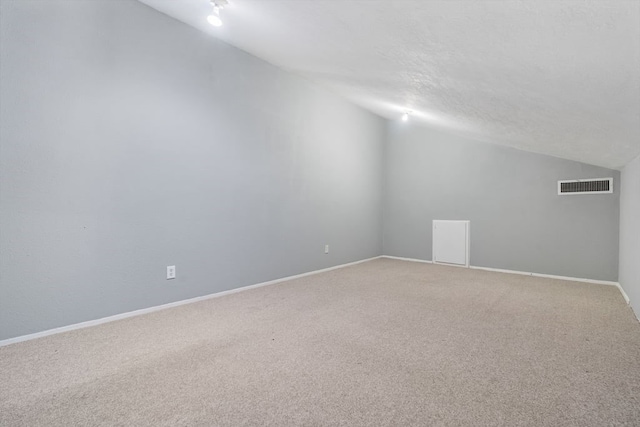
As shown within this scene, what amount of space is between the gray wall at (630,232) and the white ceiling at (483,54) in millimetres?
245

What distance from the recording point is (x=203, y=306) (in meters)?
2.88

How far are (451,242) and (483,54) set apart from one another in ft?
12.7

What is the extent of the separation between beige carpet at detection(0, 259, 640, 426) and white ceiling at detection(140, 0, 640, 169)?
145 centimetres

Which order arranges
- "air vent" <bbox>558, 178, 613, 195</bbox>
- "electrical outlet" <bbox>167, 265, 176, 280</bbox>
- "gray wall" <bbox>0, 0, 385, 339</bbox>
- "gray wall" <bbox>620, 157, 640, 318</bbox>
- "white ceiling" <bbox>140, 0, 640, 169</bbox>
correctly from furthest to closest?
"air vent" <bbox>558, 178, 613, 195</bbox>, "electrical outlet" <bbox>167, 265, 176, 280</bbox>, "gray wall" <bbox>620, 157, 640, 318</bbox>, "gray wall" <bbox>0, 0, 385, 339</bbox>, "white ceiling" <bbox>140, 0, 640, 169</bbox>

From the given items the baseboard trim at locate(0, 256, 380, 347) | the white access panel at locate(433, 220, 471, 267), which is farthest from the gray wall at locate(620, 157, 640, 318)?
the baseboard trim at locate(0, 256, 380, 347)

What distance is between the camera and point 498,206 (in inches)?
181

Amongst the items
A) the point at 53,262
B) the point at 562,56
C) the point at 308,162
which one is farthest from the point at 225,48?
the point at 562,56

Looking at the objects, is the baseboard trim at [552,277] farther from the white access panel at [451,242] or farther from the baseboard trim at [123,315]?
the baseboard trim at [123,315]

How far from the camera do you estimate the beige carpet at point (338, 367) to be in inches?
53.4

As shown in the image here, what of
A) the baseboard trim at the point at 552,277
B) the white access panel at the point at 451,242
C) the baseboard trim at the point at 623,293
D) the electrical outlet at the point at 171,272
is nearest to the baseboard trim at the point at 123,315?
the electrical outlet at the point at 171,272

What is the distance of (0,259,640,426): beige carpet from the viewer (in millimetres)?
1357

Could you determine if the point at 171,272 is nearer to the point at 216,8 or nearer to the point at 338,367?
the point at 338,367

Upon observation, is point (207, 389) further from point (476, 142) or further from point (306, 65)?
point (476, 142)

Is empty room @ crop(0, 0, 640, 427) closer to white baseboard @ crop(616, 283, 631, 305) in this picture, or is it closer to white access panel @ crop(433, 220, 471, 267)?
white baseboard @ crop(616, 283, 631, 305)
